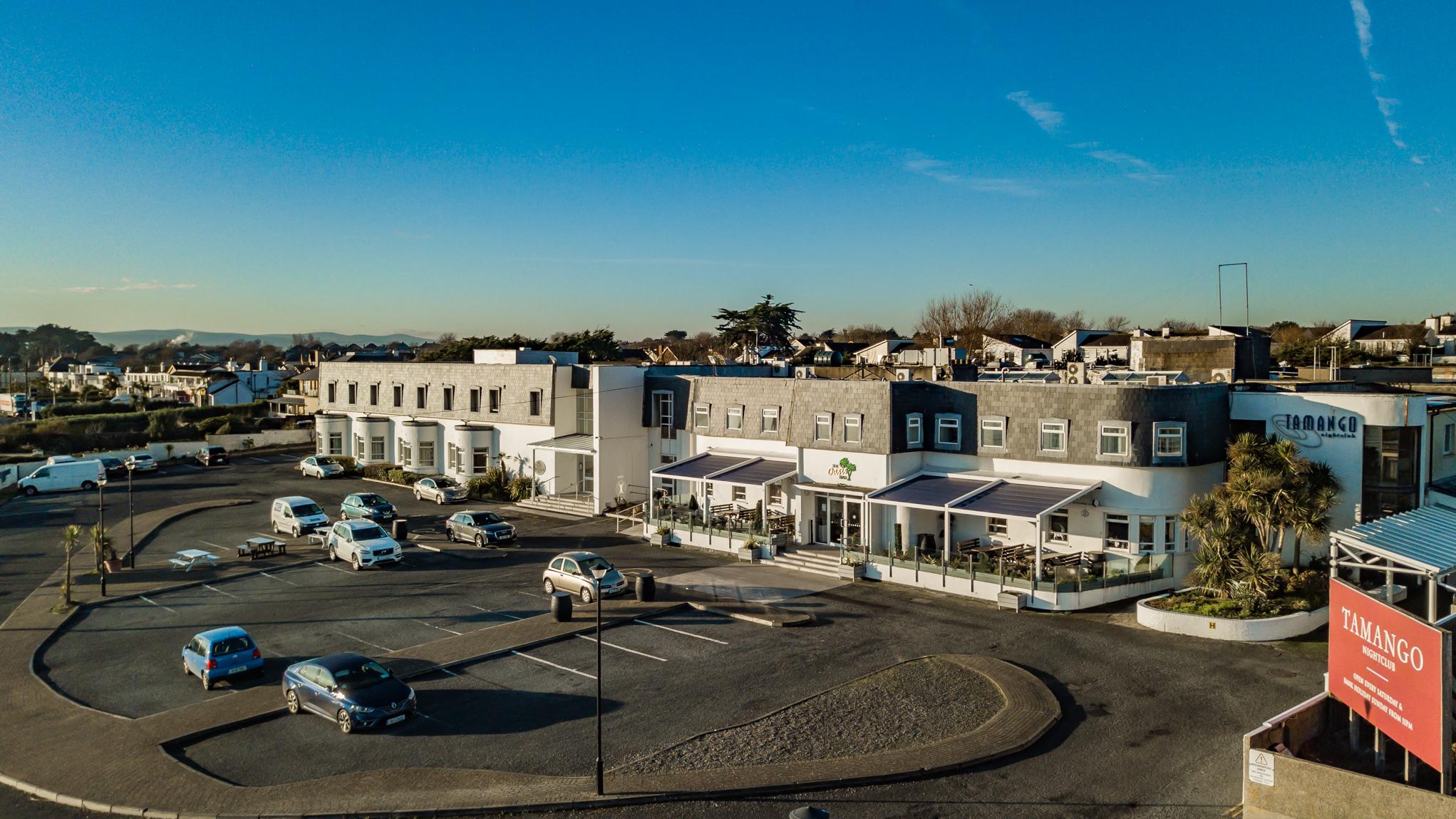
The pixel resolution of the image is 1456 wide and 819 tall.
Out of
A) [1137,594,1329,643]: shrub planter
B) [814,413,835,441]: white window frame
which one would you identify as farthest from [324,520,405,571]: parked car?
[1137,594,1329,643]: shrub planter

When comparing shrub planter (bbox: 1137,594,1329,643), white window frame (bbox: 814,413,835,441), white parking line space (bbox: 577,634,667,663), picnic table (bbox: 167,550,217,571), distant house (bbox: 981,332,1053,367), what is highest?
distant house (bbox: 981,332,1053,367)

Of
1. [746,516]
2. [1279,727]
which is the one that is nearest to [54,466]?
[746,516]

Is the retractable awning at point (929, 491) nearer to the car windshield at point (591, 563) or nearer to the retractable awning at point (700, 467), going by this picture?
the retractable awning at point (700, 467)

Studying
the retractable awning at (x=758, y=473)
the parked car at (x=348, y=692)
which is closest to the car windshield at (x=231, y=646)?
the parked car at (x=348, y=692)

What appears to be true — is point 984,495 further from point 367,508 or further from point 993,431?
point 367,508

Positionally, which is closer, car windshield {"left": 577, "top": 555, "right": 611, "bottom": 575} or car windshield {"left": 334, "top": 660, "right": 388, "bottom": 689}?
car windshield {"left": 334, "top": 660, "right": 388, "bottom": 689}

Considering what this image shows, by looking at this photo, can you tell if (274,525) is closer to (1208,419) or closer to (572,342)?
(1208,419)

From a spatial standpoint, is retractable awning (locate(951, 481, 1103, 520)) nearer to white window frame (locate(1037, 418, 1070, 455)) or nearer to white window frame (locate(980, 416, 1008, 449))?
white window frame (locate(1037, 418, 1070, 455))
